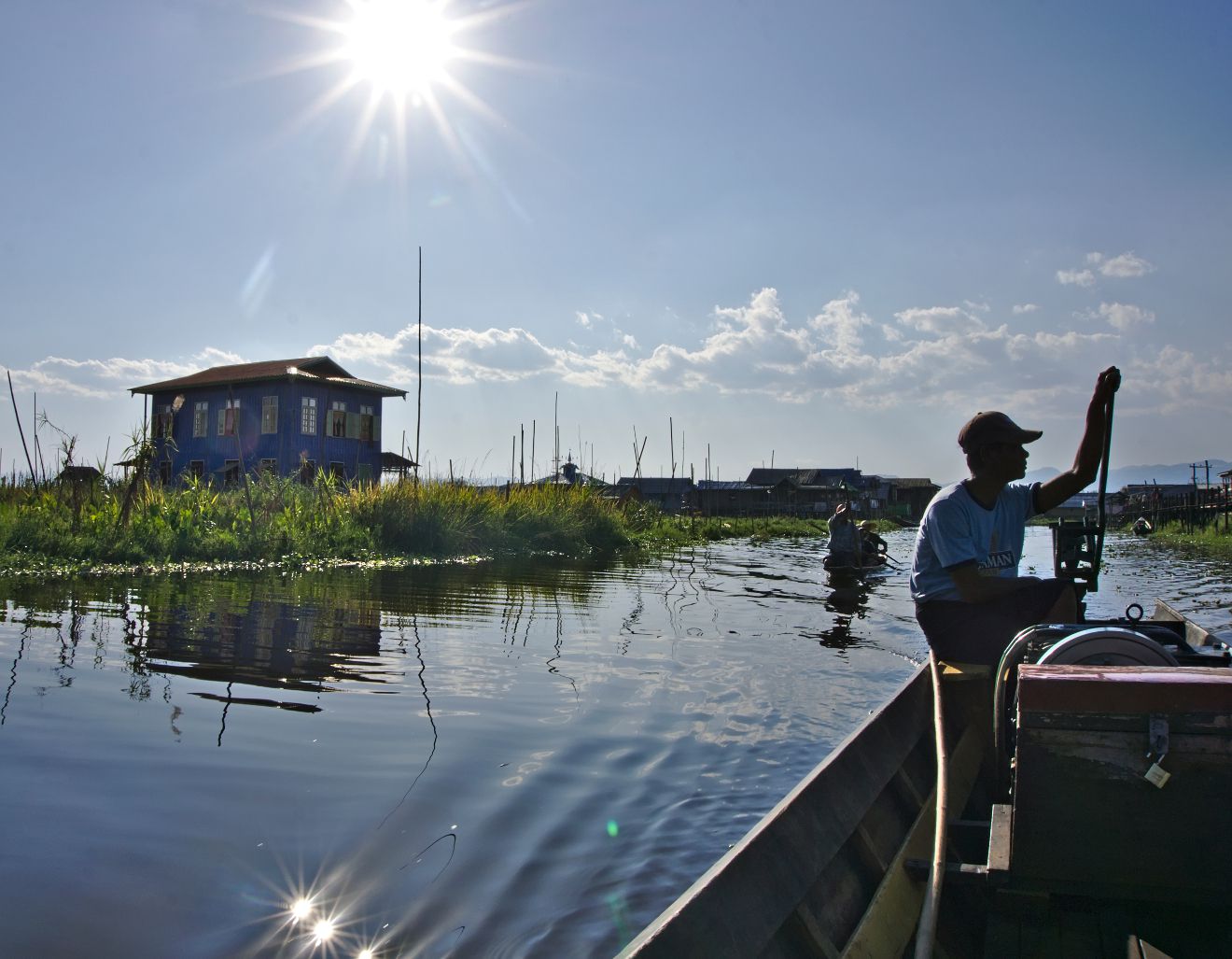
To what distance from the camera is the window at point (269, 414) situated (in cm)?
3192

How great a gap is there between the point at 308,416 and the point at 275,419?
1.06 meters

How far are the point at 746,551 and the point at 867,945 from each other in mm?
24931

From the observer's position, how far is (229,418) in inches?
1284

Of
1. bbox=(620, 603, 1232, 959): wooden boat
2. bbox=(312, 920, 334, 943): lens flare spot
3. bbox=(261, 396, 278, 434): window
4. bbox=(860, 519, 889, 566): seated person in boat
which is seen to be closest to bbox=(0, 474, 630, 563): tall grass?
bbox=(860, 519, 889, 566): seated person in boat

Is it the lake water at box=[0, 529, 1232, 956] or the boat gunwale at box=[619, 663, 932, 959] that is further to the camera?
the lake water at box=[0, 529, 1232, 956]

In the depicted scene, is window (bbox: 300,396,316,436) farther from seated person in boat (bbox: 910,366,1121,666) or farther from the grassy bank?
seated person in boat (bbox: 910,366,1121,666)

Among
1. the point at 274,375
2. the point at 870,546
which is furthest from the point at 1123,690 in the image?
the point at 274,375

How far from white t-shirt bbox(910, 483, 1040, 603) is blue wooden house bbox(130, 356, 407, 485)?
28.1m

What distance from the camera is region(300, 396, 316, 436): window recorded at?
1256 inches

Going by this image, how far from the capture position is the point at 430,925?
3.29 m

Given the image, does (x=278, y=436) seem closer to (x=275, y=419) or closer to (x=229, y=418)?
(x=275, y=419)

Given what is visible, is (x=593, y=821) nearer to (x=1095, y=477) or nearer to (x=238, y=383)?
(x=1095, y=477)

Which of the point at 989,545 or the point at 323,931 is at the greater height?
the point at 989,545

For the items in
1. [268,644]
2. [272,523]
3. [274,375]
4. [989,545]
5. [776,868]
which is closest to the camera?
[776,868]
